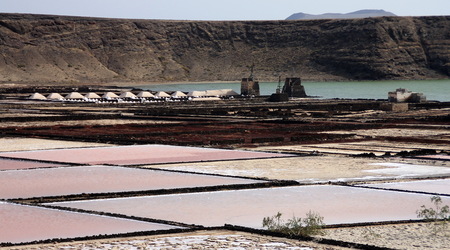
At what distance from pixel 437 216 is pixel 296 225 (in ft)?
7.15

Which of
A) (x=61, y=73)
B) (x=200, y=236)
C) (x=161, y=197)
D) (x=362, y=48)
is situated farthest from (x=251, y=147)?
(x=362, y=48)

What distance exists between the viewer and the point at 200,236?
11227 millimetres

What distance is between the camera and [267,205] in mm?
13766

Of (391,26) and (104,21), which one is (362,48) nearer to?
(391,26)

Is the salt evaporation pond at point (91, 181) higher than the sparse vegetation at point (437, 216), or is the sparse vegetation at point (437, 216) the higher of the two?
the salt evaporation pond at point (91, 181)

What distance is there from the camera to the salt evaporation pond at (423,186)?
1529 cm

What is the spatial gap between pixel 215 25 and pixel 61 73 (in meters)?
45.8

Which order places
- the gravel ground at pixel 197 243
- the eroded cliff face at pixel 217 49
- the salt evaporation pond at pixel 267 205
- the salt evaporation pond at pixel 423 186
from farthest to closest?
the eroded cliff face at pixel 217 49 < the salt evaporation pond at pixel 423 186 < the salt evaporation pond at pixel 267 205 < the gravel ground at pixel 197 243

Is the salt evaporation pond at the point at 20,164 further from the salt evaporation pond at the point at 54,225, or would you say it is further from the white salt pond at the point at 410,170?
the white salt pond at the point at 410,170

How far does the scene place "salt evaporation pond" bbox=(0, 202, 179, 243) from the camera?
1135cm

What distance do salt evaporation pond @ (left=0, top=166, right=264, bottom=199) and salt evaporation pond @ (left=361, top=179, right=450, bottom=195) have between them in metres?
2.33

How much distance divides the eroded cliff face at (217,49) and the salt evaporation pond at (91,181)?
10973 centimetres

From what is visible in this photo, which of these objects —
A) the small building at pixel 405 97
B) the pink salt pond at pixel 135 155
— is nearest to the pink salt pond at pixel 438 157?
the pink salt pond at pixel 135 155

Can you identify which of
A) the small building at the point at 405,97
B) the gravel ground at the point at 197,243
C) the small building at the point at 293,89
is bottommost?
the gravel ground at the point at 197,243
